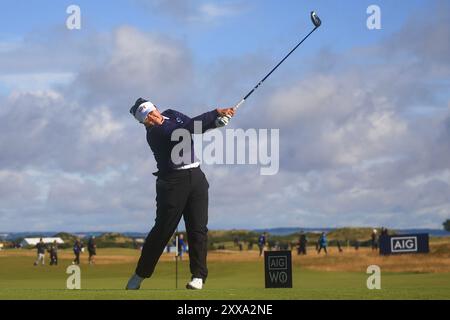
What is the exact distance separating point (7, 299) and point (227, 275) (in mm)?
38475

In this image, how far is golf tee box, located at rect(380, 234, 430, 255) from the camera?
3928cm

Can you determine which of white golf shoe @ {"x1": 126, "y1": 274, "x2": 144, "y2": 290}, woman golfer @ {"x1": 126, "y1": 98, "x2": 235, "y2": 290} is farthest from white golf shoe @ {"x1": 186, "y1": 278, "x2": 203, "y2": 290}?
white golf shoe @ {"x1": 126, "y1": 274, "x2": 144, "y2": 290}

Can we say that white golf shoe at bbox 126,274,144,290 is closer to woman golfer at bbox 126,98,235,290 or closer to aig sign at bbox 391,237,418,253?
woman golfer at bbox 126,98,235,290

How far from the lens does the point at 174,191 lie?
46.6ft

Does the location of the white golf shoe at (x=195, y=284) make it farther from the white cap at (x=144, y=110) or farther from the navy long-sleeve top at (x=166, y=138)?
the white cap at (x=144, y=110)

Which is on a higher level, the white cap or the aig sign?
the white cap

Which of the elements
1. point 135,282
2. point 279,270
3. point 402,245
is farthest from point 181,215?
point 402,245

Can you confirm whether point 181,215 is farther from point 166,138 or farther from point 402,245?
point 402,245

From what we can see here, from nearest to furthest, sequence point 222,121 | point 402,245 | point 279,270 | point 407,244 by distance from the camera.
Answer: point 222,121, point 279,270, point 402,245, point 407,244

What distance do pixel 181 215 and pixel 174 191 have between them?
446mm

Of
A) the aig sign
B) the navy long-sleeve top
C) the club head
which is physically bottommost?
the aig sign

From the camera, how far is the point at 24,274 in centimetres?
5641

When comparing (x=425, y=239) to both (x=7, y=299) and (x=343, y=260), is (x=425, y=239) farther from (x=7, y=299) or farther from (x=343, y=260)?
(x=7, y=299)

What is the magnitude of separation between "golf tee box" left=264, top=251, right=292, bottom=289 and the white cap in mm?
5763
